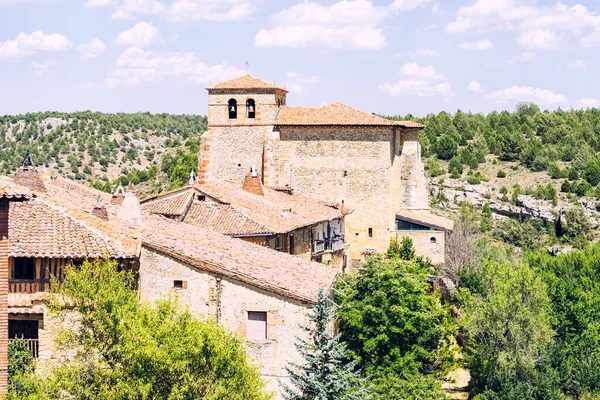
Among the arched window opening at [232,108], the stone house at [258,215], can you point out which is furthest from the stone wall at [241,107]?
the stone house at [258,215]

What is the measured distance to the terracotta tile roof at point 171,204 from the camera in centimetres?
3094

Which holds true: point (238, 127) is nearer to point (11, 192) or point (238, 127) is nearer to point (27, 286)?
point (27, 286)

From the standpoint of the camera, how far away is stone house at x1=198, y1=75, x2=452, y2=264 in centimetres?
4850

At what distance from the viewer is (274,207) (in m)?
36.4

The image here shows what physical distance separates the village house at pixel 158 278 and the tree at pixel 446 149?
218 feet

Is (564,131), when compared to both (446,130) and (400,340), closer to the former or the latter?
(446,130)

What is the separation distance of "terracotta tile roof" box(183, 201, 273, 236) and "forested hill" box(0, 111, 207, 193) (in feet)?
138

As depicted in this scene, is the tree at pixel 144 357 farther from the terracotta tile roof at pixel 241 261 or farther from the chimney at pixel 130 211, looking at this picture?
the chimney at pixel 130 211

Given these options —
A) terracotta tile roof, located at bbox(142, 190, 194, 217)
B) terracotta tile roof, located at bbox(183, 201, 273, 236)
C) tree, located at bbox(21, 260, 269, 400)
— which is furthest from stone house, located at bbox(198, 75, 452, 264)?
tree, located at bbox(21, 260, 269, 400)

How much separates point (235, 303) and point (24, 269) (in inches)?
190

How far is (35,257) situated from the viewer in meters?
19.2

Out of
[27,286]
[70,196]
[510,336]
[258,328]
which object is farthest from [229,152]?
[27,286]

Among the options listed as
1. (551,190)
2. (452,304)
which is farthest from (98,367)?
(551,190)

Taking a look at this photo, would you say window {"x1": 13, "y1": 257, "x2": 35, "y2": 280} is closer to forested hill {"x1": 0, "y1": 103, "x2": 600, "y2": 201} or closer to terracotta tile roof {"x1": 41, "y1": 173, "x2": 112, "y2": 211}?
terracotta tile roof {"x1": 41, "y1": 173, "x2": 112, "y2": 211}
